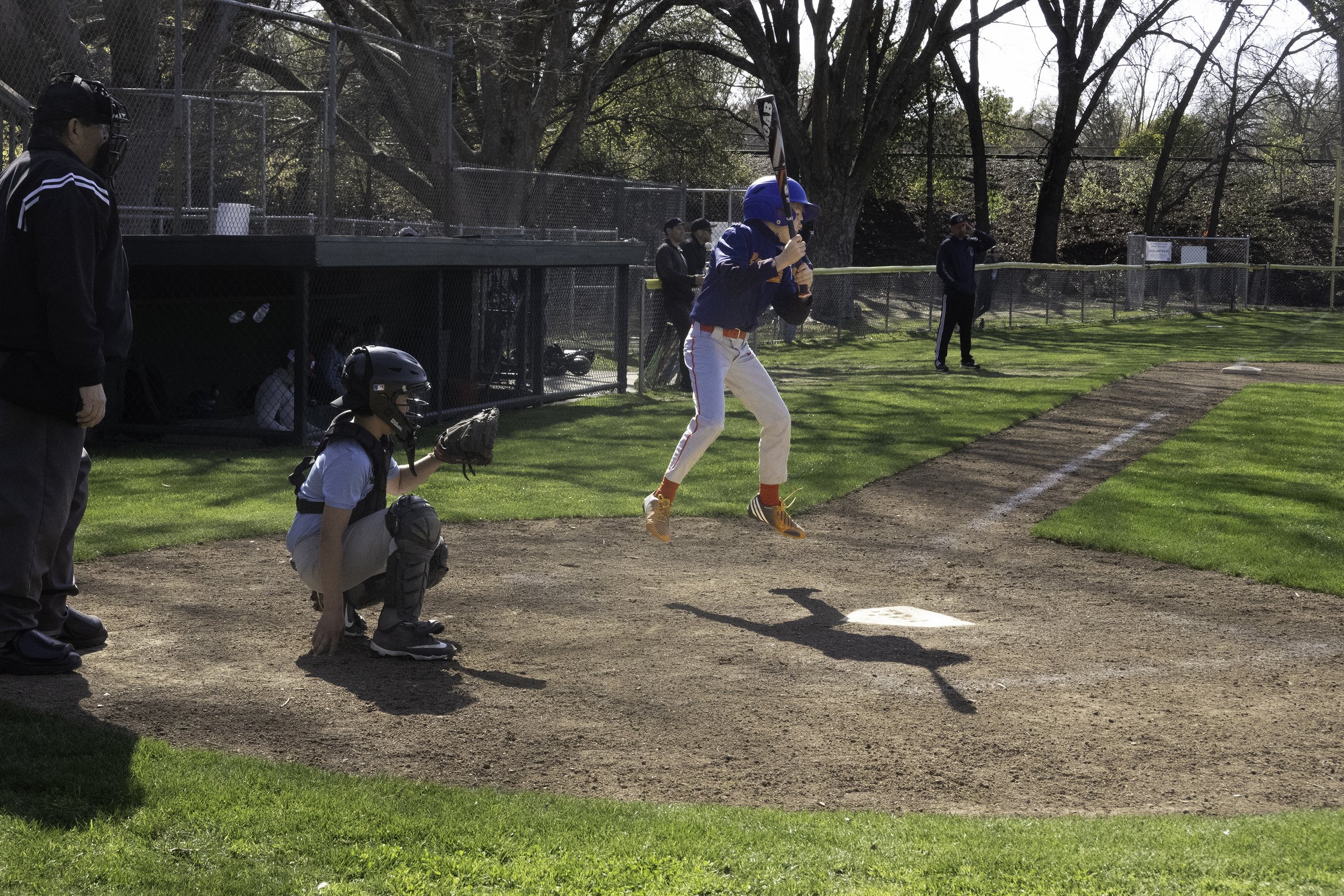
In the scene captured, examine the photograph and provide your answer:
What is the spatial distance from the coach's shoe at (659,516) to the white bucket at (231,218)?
5695mm

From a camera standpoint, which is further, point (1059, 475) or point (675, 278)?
point (675, 278)

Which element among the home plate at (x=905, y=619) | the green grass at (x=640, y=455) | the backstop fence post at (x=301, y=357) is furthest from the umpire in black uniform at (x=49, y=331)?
the backstop fence post at (x=301, y=357)

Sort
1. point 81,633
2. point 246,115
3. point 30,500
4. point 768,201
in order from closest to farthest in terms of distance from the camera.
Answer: point 30,500 < point 81,633 < point 768,201 < point 246,115

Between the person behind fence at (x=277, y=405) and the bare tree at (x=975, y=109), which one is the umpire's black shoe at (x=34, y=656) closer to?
the person behind fence at (x=277, y=405)

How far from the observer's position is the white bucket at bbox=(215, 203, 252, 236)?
36.7 ft

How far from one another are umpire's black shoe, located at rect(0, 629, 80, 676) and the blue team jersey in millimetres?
3642

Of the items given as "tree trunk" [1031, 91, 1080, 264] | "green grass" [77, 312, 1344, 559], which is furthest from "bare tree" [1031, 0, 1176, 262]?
"green grass" [77, 312, 1344, 559]

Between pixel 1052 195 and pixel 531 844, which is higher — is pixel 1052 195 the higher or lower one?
the higher one

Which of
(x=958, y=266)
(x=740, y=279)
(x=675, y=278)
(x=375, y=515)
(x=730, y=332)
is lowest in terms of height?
(x=375, y=515)

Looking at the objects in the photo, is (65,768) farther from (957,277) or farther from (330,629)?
(957,277)

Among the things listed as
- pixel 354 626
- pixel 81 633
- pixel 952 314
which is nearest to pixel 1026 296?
pixel 952 314

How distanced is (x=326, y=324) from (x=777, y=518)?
696 centimetres

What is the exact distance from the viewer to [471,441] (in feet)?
16.9

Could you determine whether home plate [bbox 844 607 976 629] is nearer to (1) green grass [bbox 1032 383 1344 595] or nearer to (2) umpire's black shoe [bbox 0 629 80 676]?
(1) green grass [bbox 1032 383 1344 595]
